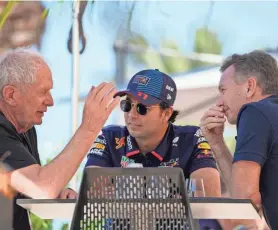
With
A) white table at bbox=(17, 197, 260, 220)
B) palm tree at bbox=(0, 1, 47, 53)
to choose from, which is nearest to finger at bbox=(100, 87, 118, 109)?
white table at bbox=(17, 197, 260, 220)

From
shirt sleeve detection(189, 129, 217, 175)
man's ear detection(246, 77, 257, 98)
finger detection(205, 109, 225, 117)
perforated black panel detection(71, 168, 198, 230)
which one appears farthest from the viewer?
shirt sleeve detection(189, 129, 217, 175)

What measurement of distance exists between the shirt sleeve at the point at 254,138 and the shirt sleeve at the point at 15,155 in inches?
24.4

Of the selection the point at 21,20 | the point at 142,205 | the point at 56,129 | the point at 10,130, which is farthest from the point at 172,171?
the point at 21,20

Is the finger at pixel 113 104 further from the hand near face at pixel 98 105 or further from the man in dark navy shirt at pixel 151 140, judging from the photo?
the man in dark navy shirt at pixel 151 140

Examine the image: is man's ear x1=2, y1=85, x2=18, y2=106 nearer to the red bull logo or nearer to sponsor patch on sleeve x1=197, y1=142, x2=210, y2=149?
the red bull logo

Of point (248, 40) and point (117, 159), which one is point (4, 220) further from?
point (248, 40)

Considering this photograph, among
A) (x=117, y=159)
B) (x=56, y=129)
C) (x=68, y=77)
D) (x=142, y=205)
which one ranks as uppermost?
(x=68, y=77)

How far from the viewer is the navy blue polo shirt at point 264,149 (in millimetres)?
2150

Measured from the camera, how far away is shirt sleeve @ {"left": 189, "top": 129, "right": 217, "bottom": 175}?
287 centimetres

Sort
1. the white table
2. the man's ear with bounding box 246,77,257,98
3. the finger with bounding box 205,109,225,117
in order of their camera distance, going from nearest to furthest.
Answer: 1. the white table
2. the man's ear with bounding box 246,77,257,98
3. the finger with bounding box 205,109,225,117

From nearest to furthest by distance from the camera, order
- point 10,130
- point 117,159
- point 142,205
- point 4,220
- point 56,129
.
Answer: point 142,205 < point 4,220 < point 10,130 < point 117,159 < point 56,129

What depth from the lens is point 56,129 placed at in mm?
4094

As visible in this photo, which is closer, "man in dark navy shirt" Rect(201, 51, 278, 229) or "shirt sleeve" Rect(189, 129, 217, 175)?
"man in dark navy shirt" Rect(201, 51, 278, 229)

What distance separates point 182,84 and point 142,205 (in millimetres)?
2603
